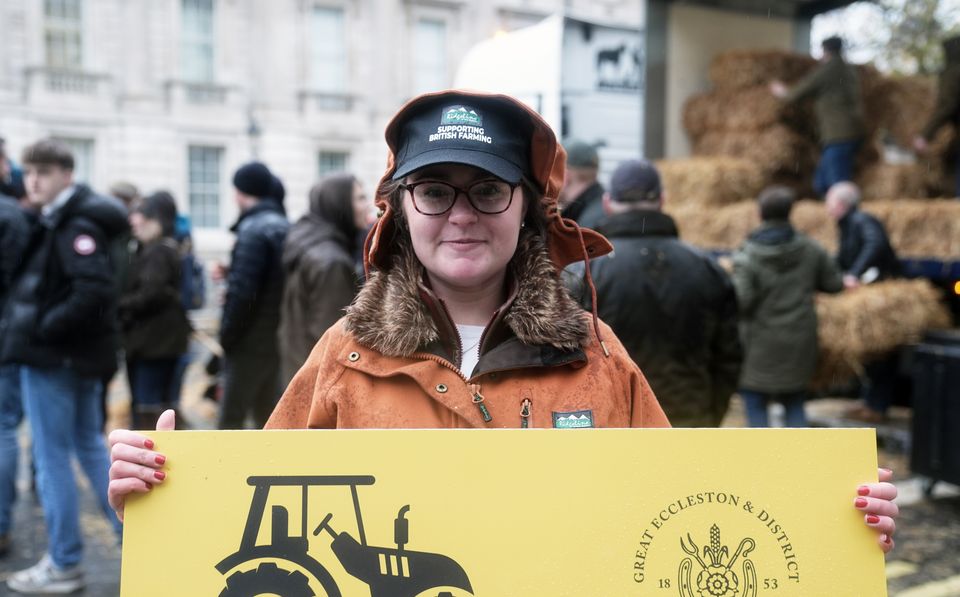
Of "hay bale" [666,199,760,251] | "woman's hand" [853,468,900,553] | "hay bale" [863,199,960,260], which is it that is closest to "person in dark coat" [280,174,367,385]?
"woman's hand" [853,468,900,553]

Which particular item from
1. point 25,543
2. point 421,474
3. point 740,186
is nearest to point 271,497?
point 421,474

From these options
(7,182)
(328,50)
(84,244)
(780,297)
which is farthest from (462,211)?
(328,50)

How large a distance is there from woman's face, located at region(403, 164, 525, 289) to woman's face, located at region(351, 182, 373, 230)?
2.54 meters

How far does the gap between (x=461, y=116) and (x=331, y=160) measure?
23.8m

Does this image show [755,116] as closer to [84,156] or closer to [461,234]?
[461,234]

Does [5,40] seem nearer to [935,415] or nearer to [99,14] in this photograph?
[99,14]

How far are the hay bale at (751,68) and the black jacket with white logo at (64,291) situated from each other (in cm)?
583

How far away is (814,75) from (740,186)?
1.14 m

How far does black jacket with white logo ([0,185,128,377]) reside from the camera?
3.60 m

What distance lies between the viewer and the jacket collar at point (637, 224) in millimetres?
3320

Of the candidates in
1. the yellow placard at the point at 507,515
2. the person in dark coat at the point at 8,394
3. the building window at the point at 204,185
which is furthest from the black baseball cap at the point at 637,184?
the building window at the point at 204,185

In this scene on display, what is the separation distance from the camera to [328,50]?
79.6ft

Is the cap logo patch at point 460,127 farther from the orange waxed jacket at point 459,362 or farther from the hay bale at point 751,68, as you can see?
the hay bale at point 751,68

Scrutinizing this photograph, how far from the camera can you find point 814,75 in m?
7.00
